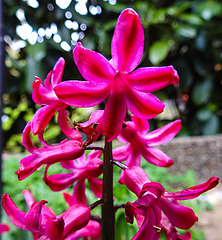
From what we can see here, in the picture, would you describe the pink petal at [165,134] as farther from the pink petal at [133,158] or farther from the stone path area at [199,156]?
the stone path area at [199,156]

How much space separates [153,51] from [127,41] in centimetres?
144

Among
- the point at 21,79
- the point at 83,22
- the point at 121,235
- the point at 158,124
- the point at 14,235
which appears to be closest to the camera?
the point at 121,235

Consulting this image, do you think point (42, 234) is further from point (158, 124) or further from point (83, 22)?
point (158, 124)

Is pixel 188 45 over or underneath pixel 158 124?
over

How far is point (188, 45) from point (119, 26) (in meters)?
1.89

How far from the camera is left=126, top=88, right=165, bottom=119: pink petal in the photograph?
8.7 inches

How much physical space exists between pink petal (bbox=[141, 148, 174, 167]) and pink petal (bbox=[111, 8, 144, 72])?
0.12m

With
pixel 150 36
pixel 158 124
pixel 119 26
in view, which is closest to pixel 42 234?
pixel 119 26

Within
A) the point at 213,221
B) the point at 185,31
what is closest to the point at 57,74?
the point at 213,221

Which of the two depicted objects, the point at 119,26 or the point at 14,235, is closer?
the point at 119,26

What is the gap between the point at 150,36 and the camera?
1880mm

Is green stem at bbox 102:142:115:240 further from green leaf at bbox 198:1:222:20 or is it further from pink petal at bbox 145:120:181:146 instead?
green leaf at bbox 198:1:222:20

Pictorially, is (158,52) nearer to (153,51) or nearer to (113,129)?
(153,51)

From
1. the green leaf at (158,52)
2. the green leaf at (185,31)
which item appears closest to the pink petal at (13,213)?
the green leaf at (158,52)
